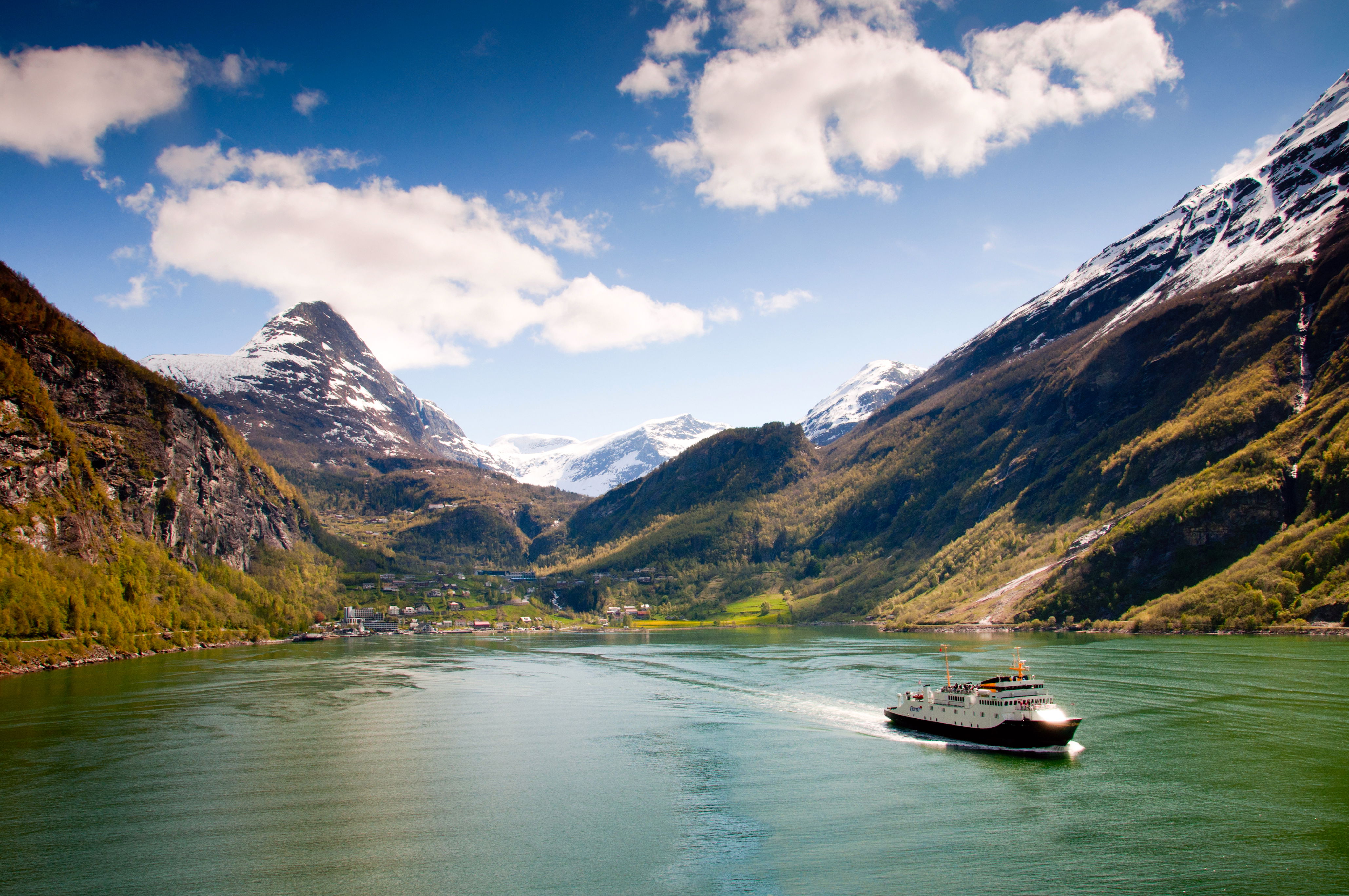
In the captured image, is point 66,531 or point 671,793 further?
point 66,531

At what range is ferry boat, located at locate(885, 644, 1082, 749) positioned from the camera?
68.8 meters

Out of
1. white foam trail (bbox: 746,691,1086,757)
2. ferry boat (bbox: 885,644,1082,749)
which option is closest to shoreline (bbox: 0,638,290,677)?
white foam trail (bbox: 746,691,1086,757)

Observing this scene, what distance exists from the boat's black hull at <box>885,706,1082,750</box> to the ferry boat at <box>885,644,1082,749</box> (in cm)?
4

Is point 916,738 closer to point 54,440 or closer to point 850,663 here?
point 850,663

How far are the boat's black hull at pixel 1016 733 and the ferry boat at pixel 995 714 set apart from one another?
1.6 inches

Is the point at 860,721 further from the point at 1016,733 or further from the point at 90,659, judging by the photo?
the point at 90,659

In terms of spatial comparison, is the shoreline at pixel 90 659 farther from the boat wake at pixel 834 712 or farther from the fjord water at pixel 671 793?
the boat wake at pixel 834 712

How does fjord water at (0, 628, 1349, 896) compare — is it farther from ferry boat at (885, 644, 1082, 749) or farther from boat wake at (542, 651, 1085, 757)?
ferry boat at (885, 644, 1082, 749)

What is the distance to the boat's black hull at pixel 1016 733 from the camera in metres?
68.2

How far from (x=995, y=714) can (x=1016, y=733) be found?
2.48 m

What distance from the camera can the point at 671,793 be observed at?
2275 inches

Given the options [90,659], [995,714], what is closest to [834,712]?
[995,714]

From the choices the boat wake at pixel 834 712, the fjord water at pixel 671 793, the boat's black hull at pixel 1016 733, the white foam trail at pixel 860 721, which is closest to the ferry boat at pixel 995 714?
the boat's black hull at pixel 1016 733

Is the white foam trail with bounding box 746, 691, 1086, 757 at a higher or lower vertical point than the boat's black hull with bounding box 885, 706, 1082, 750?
lower
